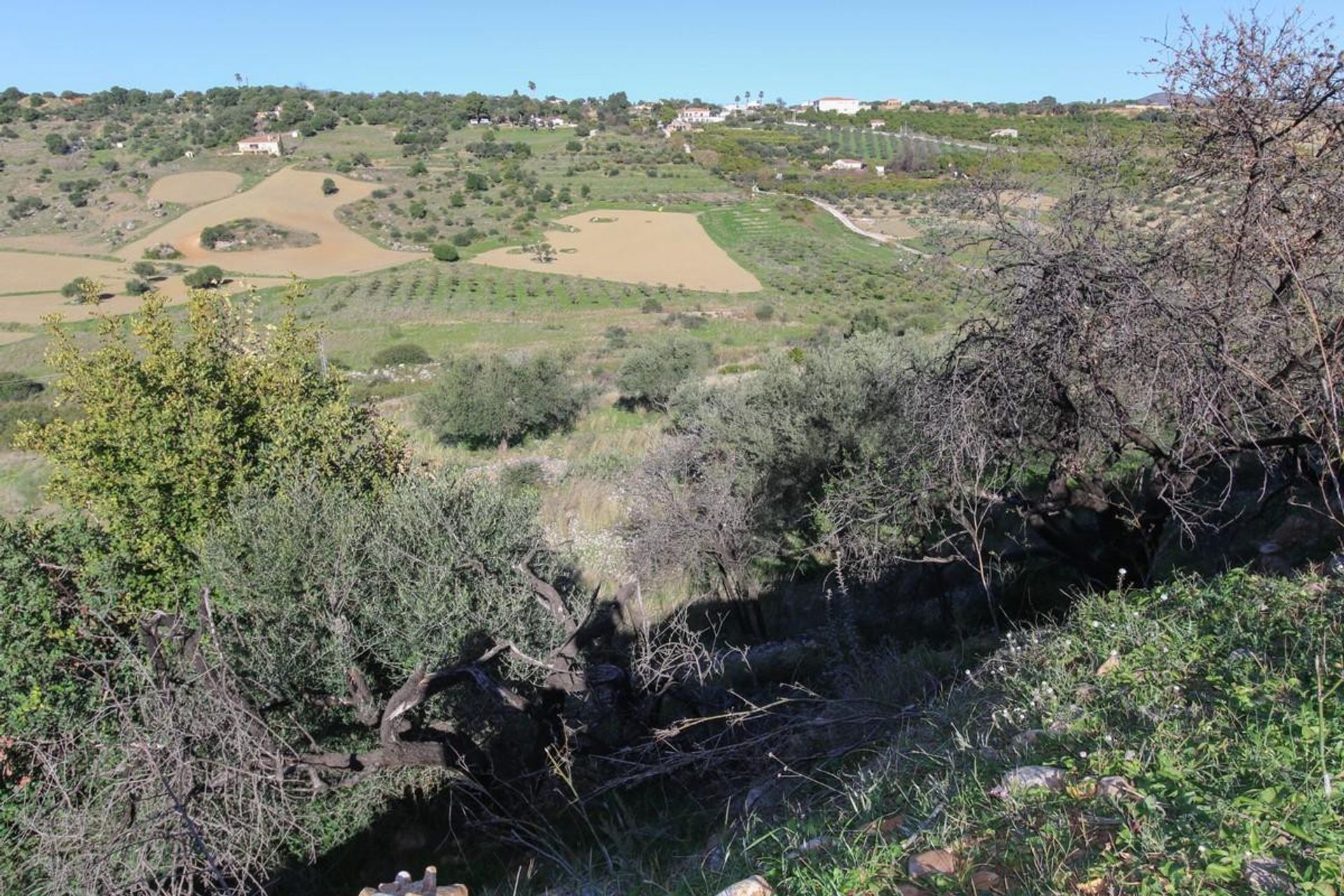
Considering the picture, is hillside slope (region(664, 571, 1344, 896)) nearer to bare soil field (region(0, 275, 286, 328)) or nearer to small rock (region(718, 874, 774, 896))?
small rock (region(718, 874, 774, 896))

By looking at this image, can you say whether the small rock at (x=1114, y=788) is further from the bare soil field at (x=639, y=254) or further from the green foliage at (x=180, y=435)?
the bare soil field at (x=639, y=254)

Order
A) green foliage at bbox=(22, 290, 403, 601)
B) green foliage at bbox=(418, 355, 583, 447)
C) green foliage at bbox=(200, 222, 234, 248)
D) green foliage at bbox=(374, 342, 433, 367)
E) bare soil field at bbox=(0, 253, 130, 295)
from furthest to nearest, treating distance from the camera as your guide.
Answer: green foliage at bbox=(200, 222, 234, 248) < bare soil field at bbox=(0, 253, 130, 295) < green foliage at bbox=(374, 342, 433, 367) < green foliage at bbox=(418, 355, 583, 447) < green foliage at bbox=(22, 290, 403, 601)

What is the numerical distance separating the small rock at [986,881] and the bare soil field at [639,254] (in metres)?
55.0

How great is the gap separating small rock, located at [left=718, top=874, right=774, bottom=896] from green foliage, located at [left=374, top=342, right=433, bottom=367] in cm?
3851

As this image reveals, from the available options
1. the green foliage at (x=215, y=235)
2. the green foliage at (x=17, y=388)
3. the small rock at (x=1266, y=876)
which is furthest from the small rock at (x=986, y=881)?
the green foliage at (x=215, y=235)

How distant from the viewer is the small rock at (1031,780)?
281 cm

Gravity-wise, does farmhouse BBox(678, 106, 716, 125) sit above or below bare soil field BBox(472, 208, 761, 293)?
above

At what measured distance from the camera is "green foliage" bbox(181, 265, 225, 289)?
194 ft

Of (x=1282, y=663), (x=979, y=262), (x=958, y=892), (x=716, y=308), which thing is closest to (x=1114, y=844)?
(x=958, y=892)

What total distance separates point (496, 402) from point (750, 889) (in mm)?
22819

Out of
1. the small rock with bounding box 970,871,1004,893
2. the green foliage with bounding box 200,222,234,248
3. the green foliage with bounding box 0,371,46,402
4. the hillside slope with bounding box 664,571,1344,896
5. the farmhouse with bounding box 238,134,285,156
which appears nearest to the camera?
the hillside slope with bounding box 664,571,1344,896

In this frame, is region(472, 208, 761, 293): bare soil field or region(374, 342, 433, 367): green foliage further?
region(472, 208, 761, 293): bare soil field

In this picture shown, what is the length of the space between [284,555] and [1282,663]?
784 centimetres

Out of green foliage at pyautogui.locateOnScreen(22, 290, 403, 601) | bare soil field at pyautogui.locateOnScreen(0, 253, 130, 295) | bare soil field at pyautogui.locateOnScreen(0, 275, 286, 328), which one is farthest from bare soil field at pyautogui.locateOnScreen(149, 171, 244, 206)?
green foliage at pyautogui.locateOnScreen(22, 290, 403, 601)
